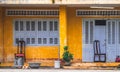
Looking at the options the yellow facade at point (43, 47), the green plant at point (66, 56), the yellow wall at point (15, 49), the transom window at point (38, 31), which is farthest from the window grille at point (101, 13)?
the green plant at point (66, 56)

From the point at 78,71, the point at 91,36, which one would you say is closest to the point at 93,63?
the point at 91,36

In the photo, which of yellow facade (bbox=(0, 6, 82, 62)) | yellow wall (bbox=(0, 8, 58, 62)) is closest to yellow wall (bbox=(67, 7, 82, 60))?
yellow facade (bbox=(0, 6, 82, 62))

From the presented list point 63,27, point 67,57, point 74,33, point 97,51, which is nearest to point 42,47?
point 74,33

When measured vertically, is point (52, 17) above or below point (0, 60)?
above

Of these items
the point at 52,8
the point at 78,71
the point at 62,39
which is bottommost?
the point at 78,71

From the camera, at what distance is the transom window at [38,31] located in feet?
82.6

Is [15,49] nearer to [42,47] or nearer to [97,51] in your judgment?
[42,47]

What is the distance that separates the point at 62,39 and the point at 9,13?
351 cm

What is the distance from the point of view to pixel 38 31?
25203mm

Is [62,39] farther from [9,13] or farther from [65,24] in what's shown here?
[9,13]

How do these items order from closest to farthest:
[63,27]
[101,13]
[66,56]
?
[66,56]
[63,27]
[101,13]

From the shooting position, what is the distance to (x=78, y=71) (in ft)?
69.6

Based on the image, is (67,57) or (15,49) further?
(15,49)

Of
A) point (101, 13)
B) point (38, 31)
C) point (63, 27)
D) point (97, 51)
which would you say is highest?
point (101, 13)
